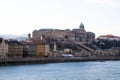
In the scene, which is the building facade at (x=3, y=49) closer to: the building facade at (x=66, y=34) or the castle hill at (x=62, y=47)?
the castle hill at (x=62, y=47)

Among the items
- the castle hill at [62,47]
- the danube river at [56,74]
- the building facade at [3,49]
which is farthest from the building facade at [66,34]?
the danube river at [56,74]

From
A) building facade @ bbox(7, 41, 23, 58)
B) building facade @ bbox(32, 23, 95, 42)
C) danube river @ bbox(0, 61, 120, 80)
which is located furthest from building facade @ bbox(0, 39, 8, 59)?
building facade @ bbox(32, 23, 95, 42)

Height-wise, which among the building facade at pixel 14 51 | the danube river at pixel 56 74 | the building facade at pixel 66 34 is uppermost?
the building facade at pixel 66 34

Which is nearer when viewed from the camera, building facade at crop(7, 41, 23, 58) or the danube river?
the danube river

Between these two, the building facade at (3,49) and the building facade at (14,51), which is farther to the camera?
the building facade at (14,51)

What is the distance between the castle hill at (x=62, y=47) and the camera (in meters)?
110

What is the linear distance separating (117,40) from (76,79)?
145177 mm

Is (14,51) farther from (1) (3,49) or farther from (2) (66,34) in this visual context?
(2) (66,34)

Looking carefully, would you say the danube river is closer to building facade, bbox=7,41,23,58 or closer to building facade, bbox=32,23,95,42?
building facade, bbox=7,41,23,58

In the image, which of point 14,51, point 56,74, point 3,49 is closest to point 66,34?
point 14,51

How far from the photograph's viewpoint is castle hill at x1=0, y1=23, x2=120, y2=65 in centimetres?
10950

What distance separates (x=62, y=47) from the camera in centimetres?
15838

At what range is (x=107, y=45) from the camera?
7195 inches

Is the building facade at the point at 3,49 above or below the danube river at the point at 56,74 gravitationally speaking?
above
